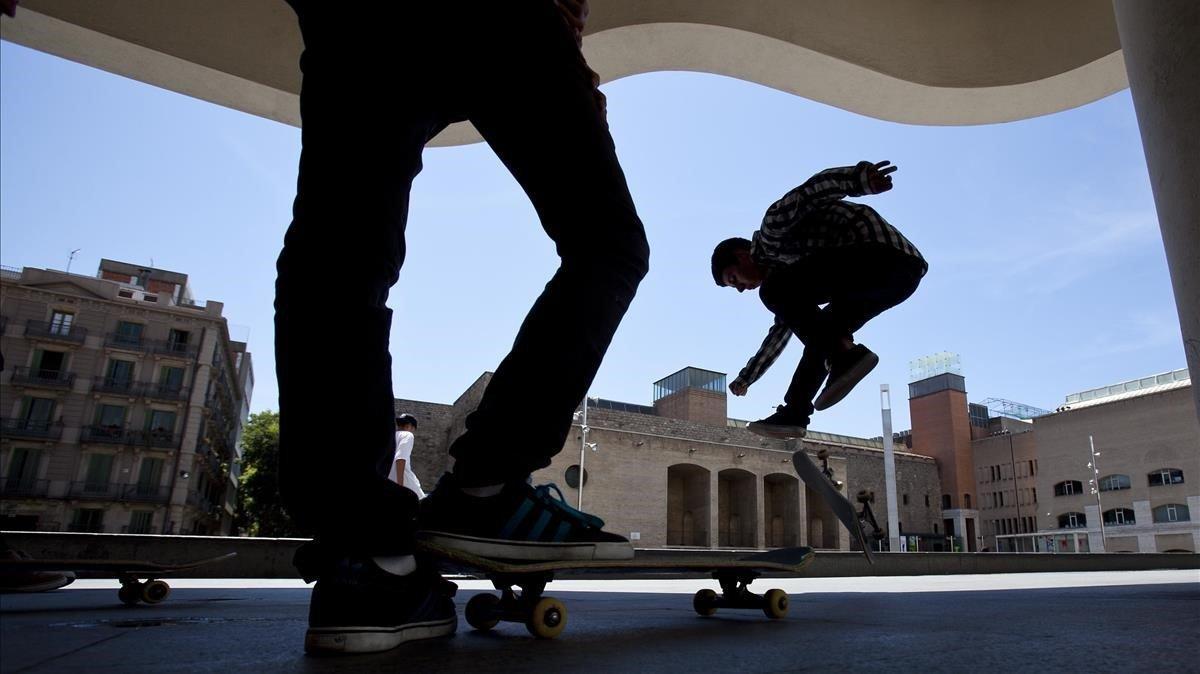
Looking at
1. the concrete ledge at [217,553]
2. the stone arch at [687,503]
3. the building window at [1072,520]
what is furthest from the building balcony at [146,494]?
the building window at [1072,520]

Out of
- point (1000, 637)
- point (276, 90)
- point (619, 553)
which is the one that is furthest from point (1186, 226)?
point (276, 90)

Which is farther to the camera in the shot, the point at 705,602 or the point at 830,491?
the point at 830,491

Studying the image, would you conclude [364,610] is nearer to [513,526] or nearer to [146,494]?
[513,526]

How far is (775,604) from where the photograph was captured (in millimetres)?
1590

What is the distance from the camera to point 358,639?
892 mm

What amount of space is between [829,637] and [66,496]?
37021 millimetres

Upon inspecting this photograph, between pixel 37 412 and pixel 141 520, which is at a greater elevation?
pixel 37 412

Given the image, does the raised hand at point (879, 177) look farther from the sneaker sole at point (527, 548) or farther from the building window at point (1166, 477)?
the building window at point (1166, 477)

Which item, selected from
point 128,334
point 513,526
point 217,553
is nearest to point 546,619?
point 513,526

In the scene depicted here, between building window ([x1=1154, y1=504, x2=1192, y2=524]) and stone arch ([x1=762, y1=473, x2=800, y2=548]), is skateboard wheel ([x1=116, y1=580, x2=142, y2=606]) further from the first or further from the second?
building window ([x1=1154, y1=504, x2=1192, y2=524])

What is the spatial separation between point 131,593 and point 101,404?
1430 inches

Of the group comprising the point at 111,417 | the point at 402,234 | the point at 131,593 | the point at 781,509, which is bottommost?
the point at 131,593

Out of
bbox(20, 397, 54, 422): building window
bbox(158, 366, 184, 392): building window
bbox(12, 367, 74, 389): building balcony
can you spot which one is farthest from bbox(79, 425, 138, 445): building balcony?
bbox(158, 366, 184, 392): building window

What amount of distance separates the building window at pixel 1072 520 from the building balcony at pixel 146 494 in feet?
187
